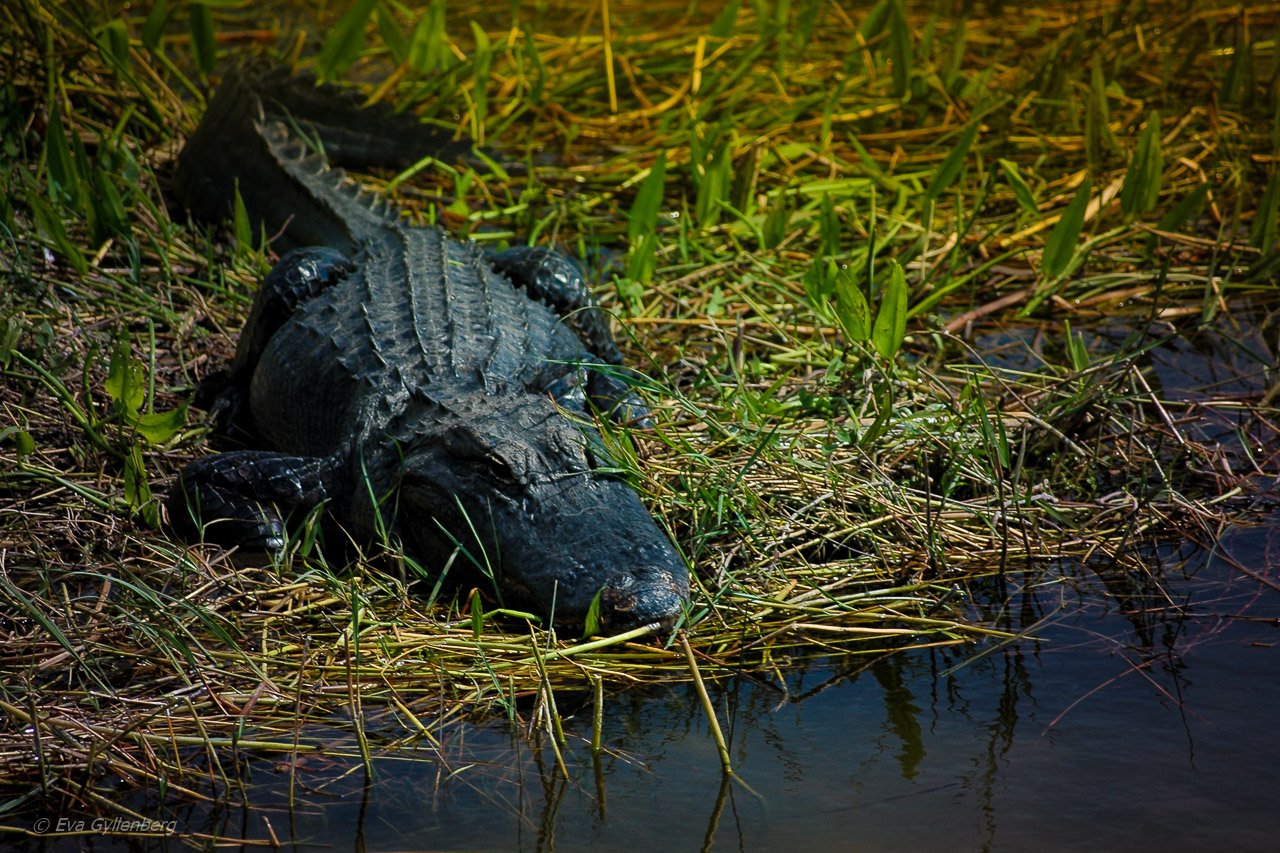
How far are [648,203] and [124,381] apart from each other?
6.93 ft

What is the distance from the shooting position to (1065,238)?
13.1ft

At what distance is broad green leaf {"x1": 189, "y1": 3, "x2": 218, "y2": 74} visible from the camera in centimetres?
512

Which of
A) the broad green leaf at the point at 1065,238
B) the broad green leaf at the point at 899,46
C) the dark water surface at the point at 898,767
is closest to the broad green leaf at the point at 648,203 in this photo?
the broad green leaf at the point at 1065,238

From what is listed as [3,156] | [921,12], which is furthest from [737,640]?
[921,12]

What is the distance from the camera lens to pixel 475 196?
5.23 metres

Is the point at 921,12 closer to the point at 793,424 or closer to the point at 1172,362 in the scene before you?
the point at 1172,362

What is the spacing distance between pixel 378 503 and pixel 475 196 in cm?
263

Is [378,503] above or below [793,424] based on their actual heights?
below

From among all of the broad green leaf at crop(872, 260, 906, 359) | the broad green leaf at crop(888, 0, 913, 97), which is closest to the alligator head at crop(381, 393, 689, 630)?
the broad green leaf at crop(872, 260, 906, 359)

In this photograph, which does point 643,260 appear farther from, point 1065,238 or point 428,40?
point 428,40

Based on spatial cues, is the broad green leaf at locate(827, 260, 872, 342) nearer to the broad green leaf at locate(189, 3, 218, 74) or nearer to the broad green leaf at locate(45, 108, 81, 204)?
the broad green leaf at locate(45, 108, 81, 204)

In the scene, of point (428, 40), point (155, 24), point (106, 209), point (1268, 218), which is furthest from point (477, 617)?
point (428, 40)

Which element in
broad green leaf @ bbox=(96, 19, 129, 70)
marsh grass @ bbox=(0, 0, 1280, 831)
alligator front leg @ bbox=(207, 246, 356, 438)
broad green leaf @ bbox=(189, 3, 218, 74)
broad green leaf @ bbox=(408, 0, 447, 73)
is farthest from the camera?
broad green leaf @ bbox=(408, 0, 447, 73)

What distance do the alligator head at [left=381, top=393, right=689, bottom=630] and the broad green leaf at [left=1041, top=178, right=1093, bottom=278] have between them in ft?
6.71
